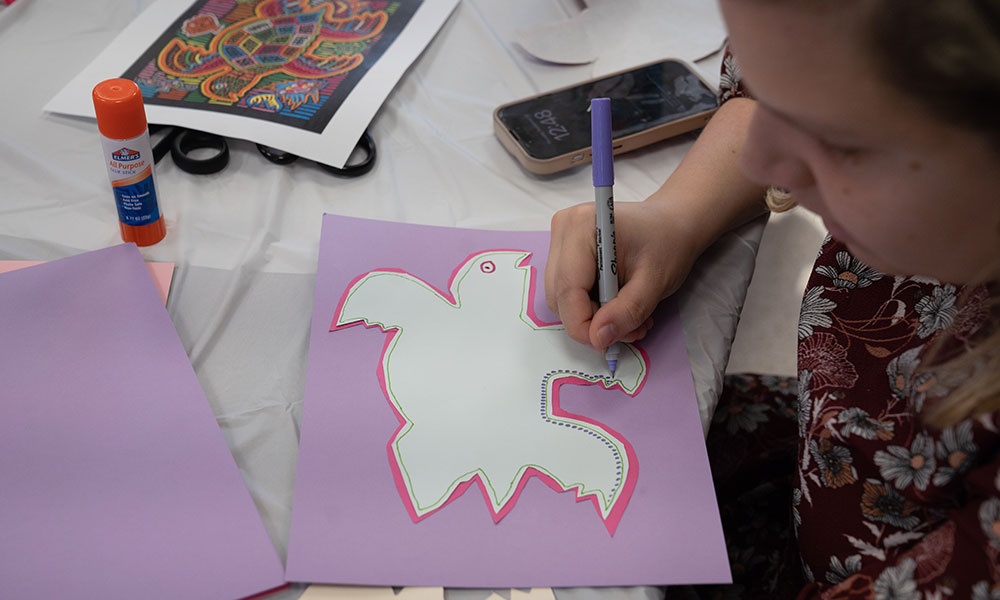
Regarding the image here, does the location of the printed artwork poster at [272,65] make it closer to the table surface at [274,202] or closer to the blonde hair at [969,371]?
the table surface at [274,202]

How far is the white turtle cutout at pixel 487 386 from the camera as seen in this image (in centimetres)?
53

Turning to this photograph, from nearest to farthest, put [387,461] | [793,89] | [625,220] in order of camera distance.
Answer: [793,89] < [387,461] < [625,220]

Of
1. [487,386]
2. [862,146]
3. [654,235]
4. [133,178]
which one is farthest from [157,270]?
[862,146]

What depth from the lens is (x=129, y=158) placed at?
648 mm

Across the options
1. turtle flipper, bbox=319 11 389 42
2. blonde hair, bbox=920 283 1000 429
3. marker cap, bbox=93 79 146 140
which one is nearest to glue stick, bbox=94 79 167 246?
marker cap, bbox=93 79 146 140

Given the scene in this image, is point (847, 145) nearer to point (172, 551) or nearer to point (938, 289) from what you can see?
point (938, 289)

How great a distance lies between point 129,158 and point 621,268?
0.39 meters

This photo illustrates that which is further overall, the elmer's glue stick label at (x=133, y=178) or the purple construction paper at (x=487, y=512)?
the elmer's glue stick label at (x=133, y=178)

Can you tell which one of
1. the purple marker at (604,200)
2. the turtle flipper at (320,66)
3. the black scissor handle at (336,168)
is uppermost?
the purple marker at (604,200)

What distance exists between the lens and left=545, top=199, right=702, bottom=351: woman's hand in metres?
0.61

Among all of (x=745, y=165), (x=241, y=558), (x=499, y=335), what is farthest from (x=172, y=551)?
(x=745, y=165)

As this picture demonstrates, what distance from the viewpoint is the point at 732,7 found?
41 cm

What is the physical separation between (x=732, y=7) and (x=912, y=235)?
0.48 ft

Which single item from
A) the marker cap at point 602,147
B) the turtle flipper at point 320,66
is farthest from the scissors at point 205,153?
the marker cap at point 602,147
